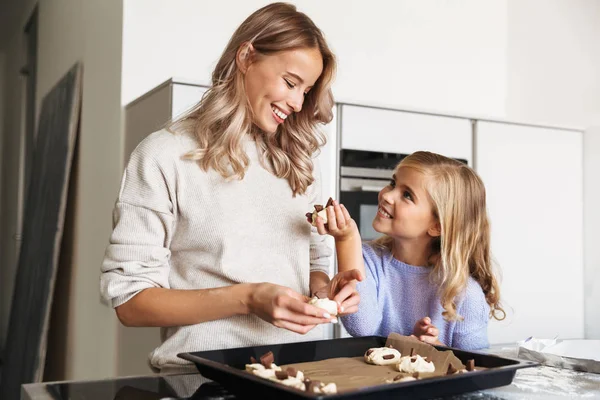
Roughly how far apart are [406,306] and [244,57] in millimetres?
687

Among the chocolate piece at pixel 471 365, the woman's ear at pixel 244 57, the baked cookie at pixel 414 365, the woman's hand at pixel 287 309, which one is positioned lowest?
the baked cookie at pixel 414 365

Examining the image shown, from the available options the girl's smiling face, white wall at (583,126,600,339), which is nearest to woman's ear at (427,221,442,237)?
the girl's smiling face

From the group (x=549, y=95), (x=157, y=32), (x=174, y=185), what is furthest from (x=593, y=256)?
(x=174, y=185)

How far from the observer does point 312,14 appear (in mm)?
2762

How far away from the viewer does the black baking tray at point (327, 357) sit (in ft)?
2.52

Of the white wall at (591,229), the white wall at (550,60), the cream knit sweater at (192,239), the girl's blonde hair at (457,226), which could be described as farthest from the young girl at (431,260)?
the white wall at (550,60)

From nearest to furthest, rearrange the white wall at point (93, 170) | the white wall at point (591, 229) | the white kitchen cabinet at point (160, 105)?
the white kitchen cabinet at point (160, 105)
the white wall at point (93, 170)
the white wall at point (591, 229)

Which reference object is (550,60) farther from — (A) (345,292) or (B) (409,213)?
(A) (345,292)

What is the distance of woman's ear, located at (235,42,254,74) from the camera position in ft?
4.22

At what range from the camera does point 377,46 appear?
9.49 ft

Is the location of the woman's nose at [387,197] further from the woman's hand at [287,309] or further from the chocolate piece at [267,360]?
the chocolate piece at [267,360]

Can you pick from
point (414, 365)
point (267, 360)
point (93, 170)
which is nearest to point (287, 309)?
point (267, 360)

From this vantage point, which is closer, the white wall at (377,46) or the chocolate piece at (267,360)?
the chocolate piece at (267,360)

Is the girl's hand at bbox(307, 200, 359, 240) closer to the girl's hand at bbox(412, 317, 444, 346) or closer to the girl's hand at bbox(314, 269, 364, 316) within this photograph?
the girl's hand at bbox(314, 269, 364, 316)
